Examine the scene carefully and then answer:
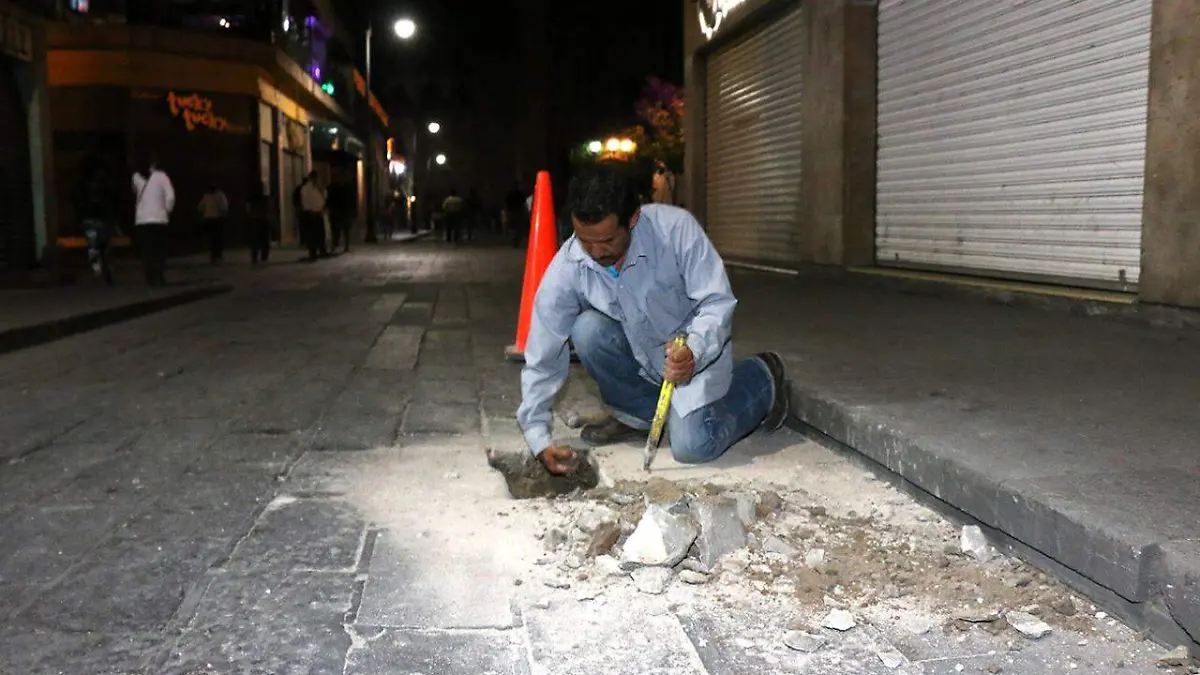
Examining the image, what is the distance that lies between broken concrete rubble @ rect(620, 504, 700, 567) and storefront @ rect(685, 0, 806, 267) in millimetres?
9925

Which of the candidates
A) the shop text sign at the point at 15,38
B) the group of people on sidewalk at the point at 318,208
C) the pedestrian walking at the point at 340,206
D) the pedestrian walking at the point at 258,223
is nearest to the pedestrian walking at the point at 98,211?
the shop text sign at the point at 15,38

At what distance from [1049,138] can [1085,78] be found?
565 mm

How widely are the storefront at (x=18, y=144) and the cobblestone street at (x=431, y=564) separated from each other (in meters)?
9.64

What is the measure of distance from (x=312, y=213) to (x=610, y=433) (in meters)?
16.8

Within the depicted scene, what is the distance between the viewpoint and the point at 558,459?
3.68 metres

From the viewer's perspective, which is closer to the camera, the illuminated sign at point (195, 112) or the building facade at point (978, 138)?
the building facade at point (978, 138)

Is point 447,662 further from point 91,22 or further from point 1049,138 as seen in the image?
point 91,22

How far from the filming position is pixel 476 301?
1172 cm

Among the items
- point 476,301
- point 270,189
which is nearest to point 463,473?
point 476,301

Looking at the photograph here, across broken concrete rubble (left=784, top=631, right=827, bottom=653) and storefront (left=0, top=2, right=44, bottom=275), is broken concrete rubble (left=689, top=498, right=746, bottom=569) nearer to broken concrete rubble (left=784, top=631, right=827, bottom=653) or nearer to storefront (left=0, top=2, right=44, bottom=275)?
broken concrete rubble (left=784, top=631, right=827, bottom=653)

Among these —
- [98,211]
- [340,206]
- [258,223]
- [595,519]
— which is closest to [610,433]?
[595,519]

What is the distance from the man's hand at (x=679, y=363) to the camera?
3.57m

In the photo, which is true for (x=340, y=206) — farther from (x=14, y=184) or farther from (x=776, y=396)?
(x=776, y=396)

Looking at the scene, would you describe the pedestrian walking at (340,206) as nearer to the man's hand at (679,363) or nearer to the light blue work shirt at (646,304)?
the light blue work shirt at (646,304)
